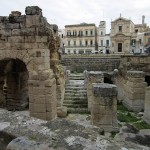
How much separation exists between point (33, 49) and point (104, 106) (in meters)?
3.08

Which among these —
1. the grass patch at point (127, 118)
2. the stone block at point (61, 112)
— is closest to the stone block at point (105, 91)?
the grass patch at point (127, 118)

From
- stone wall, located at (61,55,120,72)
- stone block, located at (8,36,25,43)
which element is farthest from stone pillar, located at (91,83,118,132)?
stone wall, located at (61,55,120,72)

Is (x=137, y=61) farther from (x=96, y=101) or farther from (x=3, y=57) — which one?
(x=3, y=57)

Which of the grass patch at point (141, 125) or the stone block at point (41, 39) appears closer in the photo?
the stone block at point (41, 39)

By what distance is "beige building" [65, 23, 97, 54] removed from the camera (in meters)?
59.3

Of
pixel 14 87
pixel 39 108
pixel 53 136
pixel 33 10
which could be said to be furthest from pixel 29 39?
pixel 53 136

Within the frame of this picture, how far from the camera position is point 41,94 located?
7.16 metres

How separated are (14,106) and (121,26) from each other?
47.0m

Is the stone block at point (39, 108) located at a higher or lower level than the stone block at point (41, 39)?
lower

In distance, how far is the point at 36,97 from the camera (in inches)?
283

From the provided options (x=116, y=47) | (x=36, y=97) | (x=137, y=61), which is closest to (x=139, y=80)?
(x=36, y=97)

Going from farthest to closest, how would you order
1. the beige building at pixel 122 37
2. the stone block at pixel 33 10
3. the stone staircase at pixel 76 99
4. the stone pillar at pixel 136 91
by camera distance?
the beige building at pixel 122 37 < the stone pillar at pixel 136 91 < the stone staircase at pixel 76 99 < the stone block at pixel 33 10

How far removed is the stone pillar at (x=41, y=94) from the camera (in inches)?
280

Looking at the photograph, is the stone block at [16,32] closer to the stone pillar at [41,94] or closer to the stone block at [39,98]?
the stone pillar at [41,94]
